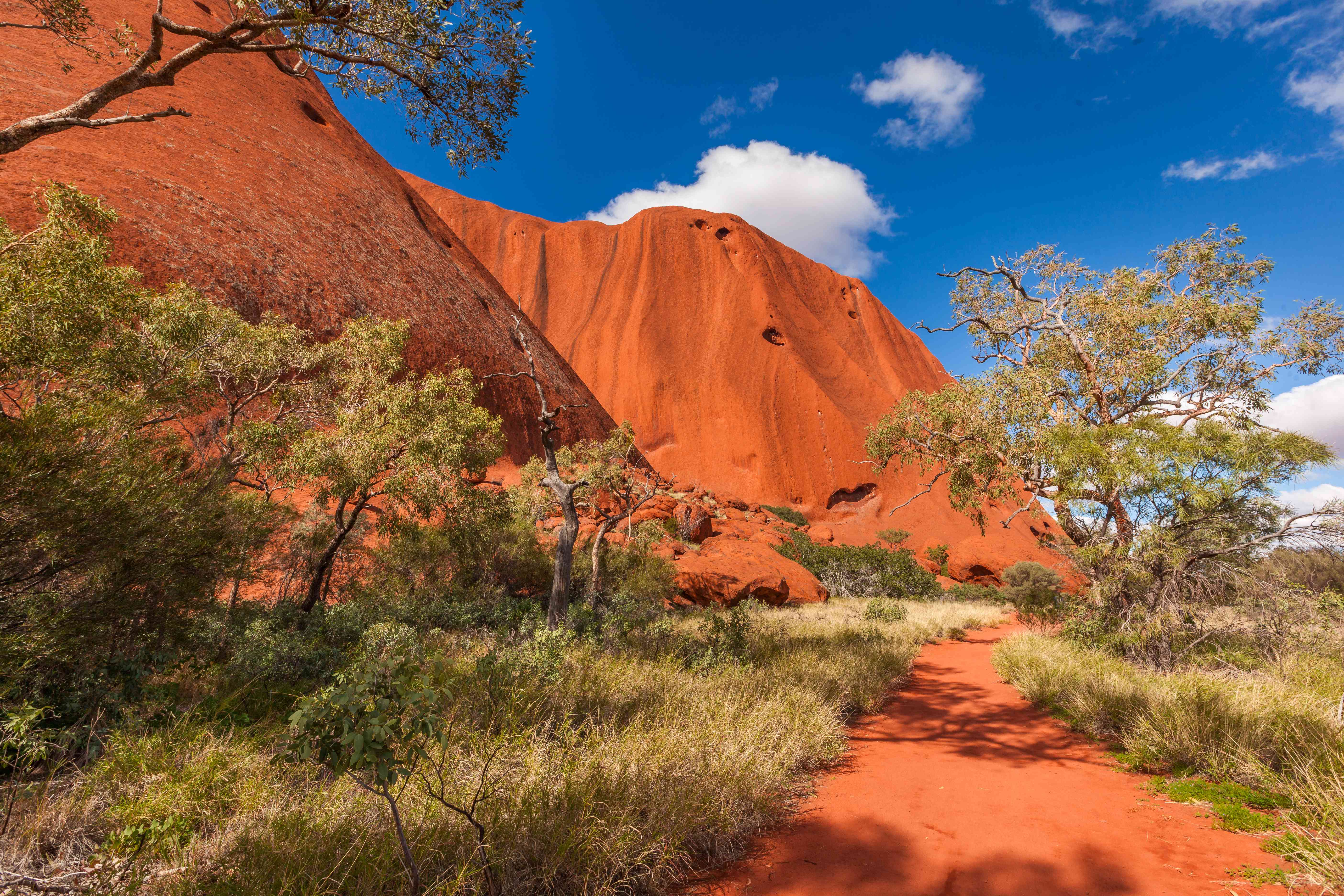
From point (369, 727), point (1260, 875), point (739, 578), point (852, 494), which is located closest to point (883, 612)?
point (739, 578)

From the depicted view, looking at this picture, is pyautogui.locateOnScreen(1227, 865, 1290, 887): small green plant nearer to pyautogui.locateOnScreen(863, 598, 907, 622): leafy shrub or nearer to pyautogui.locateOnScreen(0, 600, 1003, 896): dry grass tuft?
pyautogui.locateOnScreen(0, 600, 1003, 896): dry grass tuft

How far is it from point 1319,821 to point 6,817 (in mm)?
7812

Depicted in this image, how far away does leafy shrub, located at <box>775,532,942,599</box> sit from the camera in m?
22.8

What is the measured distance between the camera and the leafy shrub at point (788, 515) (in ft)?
120

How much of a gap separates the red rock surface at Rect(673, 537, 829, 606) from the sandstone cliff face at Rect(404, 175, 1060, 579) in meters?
18.3

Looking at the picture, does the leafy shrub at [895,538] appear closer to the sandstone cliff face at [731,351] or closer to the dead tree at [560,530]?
the sandstone cliff face at [731,351]

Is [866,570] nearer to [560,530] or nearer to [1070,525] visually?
[1070,525]

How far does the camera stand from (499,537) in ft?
43.5

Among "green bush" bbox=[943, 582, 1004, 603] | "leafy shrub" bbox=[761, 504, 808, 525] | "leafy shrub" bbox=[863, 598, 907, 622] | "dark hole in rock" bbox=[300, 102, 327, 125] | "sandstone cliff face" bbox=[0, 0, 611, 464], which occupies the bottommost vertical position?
"green bush" bbox=[943, 582, 1004, 603]

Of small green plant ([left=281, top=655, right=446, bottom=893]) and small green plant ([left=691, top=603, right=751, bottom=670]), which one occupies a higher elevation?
small green plant ([left=281, top=655, right=446, bottom=893])

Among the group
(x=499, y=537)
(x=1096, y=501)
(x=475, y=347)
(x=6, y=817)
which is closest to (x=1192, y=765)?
(x=1096, y=501)

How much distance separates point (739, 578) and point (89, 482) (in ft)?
46.6

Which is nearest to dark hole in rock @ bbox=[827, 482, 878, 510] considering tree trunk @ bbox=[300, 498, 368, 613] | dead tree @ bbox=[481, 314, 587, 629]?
dead tree @ bbox=[481, 314, 587, 629]

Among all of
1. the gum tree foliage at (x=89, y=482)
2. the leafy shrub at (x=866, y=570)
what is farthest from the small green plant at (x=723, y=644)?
the leafy shrub at (x=866, y=570)
